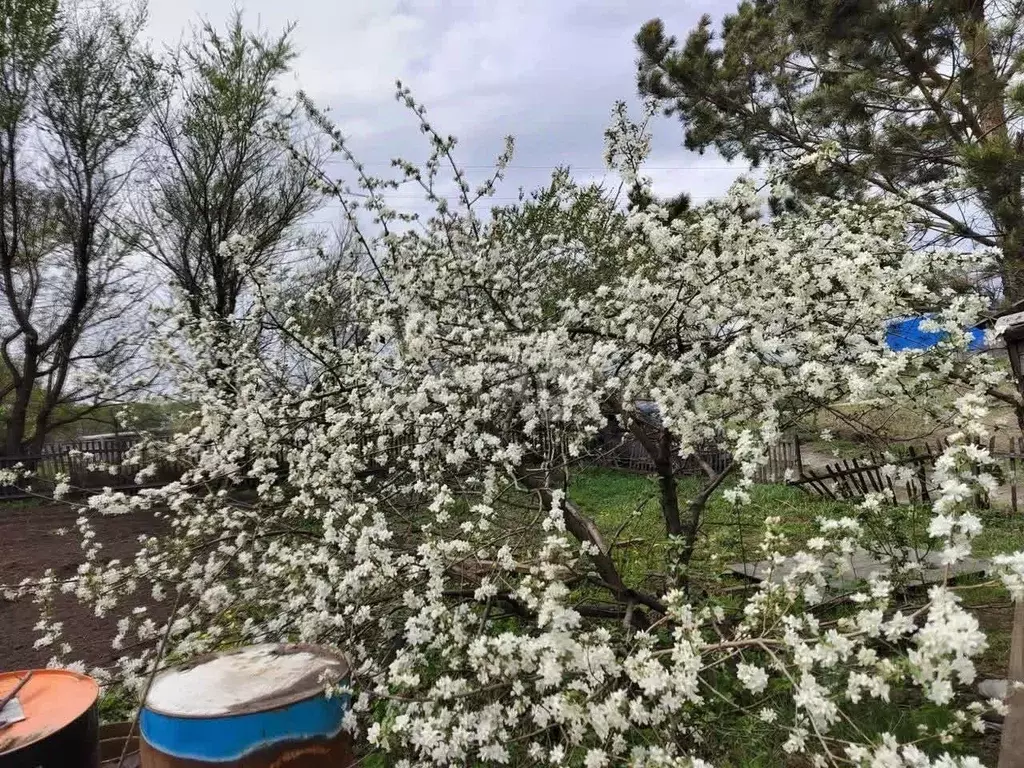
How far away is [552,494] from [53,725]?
203cm

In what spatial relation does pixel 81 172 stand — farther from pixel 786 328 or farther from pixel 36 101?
pixel 786 328

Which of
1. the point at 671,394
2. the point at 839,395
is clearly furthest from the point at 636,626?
the point at 839,395

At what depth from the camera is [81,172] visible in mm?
14461

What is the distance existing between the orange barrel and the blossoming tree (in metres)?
0.45

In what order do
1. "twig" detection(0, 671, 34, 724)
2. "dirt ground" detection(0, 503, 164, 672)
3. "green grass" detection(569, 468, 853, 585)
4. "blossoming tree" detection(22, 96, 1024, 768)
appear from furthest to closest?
1. "dirt ground" detection(0, 503, 164, 672)
2. "green grass" detection(569, 468, 853, 585)
3. "twig" detection(0, 671, 34, 724)
4. "blossoming tree" detection(22, 96, 1024, 768)

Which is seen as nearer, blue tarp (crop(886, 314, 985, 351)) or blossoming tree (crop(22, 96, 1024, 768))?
blossoming tree (crop(22, 96, 1024, 768))

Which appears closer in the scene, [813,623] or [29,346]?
[813,623]

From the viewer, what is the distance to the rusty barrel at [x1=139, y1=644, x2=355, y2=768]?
2.40 m

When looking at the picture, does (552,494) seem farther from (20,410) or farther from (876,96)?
(20,410)

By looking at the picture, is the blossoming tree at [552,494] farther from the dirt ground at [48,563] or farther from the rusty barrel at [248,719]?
the dirt ground at [48,563]

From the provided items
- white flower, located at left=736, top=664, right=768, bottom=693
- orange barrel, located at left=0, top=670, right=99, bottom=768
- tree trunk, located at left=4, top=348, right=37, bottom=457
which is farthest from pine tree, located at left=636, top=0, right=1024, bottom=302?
tree trunk, located at left=4, top=348, right=37, bottom=457

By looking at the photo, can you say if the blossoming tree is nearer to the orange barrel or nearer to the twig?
the orange barrel

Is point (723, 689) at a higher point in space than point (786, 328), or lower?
lower

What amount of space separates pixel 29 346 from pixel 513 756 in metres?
15.4
